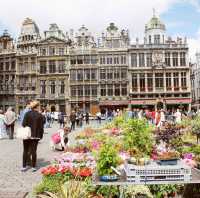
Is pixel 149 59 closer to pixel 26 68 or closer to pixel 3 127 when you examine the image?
pixel 26 68

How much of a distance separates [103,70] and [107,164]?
5455 centimetres

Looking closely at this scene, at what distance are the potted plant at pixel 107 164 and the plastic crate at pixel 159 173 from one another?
0.29 meters

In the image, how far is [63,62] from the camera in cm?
6194

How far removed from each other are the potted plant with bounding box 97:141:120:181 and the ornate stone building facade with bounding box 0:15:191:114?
5103cm

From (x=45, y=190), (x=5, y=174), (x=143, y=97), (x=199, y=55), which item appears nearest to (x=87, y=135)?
(x=5, y=174)

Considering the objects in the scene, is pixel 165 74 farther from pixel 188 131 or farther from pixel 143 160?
pixel 143 160

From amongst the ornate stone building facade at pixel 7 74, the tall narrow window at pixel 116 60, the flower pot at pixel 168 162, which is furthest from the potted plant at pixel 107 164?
the ornate stone building facade at pixel 7 74

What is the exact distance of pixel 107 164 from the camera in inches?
245

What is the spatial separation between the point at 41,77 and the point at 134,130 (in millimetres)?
53838

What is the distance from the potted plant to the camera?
5.94 meters

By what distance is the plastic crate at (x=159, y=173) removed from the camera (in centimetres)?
579

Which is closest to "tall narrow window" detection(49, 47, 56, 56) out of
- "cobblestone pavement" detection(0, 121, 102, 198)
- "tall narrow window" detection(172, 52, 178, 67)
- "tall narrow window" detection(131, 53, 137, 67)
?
"tall narrow window" detection(131, 53, 137, 67)

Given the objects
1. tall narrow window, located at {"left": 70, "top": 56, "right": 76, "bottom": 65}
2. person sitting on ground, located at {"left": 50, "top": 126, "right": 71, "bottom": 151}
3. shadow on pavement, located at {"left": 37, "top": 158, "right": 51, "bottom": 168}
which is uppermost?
tall narrow window, located at {"left": 70, "top": 56, "right": 76, "bottom": 65}

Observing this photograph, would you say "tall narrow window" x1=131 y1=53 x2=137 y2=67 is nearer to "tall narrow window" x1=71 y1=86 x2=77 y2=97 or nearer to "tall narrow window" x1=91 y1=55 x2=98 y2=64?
"tall narrow window" x1=91 y1=55 x2=98 y2=64
